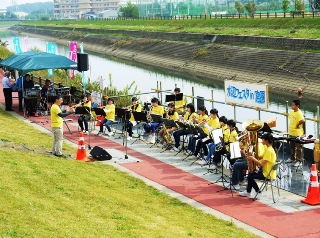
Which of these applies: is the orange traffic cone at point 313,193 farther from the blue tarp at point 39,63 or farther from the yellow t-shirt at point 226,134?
the blue tarp at point 39,63

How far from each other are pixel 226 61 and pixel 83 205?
47.4 metres

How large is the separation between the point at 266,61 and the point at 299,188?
3774 cm

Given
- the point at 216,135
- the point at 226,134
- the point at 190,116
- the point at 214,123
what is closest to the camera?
the point at 216,135

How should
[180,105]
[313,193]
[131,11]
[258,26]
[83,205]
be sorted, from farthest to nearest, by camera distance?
[131,11] < [258,26] < [180,105] < [313,193] < [83,205]

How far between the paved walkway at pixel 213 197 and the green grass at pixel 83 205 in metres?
0.59

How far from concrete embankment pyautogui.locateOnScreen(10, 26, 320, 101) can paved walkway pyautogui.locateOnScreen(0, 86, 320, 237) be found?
23.1 m

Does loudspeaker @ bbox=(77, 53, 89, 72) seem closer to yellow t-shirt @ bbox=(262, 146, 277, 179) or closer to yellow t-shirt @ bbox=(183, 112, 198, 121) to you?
yellow t-shirt @ bbox=(183, 112, 198, 121)

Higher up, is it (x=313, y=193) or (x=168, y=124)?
(x=168, y=124)

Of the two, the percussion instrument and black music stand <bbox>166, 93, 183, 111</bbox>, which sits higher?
black music stand <bbox>166, 93, 183, 111</bbox>

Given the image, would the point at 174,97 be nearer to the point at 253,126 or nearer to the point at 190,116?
the point at 190,116

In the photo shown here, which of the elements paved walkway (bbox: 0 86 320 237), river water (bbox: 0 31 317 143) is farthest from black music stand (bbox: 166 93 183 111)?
river water (bbox: 0 31 317 143)

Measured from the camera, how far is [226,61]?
58844 mm

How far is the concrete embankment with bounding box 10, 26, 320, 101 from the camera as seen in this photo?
4547 centimetres

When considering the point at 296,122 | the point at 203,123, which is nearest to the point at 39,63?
the point at 203,123
